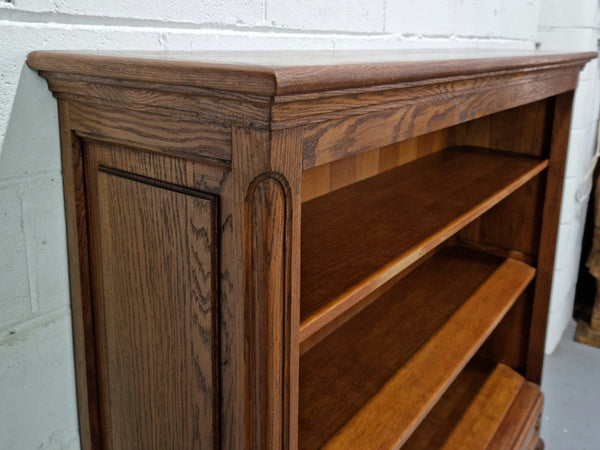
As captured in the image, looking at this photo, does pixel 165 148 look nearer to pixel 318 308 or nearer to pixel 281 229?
pixel 281 229

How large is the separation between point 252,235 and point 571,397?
208cm

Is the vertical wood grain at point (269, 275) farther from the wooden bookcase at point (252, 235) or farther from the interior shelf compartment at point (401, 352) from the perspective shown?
the interior shelf compartment at point (401, 352)

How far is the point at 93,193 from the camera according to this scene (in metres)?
0.77

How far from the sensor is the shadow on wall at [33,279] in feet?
2.42

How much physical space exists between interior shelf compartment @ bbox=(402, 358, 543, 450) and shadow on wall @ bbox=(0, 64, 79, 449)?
35.8 inches

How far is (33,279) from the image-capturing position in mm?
788

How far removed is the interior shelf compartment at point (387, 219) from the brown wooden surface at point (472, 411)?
1.53ft

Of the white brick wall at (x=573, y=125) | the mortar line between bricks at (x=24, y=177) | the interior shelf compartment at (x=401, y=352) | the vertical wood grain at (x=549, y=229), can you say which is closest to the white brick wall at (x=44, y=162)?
the mortar line between bricks at (x=24, y=177)

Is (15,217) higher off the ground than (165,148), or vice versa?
(165,148)

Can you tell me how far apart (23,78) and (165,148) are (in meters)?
0.24

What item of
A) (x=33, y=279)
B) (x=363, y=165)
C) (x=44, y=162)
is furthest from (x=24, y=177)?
(x=363, y=165)

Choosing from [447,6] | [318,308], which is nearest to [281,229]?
[318,308]

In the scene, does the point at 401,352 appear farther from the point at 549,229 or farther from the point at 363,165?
the point at 549,229

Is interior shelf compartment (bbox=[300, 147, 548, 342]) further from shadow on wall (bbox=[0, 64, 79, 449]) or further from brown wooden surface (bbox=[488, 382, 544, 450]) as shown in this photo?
brown wooden surface (bbox=[488, 382, 544, 450])
